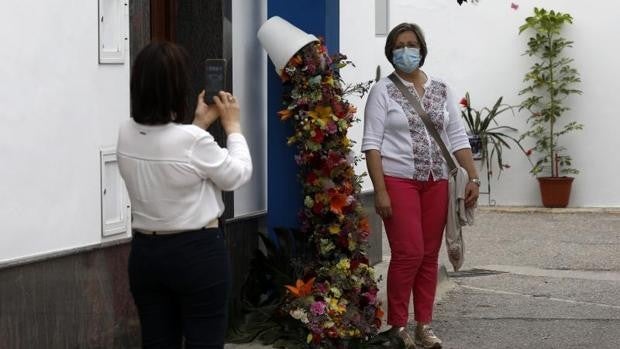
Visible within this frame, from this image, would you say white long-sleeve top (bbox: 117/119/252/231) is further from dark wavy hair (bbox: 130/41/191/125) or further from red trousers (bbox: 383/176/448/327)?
red trousers (bbox: 383/176/448/327)

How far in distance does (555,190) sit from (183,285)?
37.0 ft

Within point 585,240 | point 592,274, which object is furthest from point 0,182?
Answer: point 585,240

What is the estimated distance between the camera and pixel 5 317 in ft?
17.1

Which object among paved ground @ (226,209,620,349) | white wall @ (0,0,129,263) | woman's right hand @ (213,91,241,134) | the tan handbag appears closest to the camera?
woman's right hand @ (213,91,241,134)

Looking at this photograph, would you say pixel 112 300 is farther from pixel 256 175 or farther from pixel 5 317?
pixel 256 175

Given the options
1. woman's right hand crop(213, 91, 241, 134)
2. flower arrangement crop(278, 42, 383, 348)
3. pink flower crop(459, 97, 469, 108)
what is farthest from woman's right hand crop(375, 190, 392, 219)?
pink flower crop(459, 97, 469, 108)

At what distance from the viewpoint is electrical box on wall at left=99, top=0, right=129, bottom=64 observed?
5.99 meters

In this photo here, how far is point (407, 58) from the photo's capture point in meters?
6.97

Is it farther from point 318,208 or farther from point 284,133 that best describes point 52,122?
point 284,133

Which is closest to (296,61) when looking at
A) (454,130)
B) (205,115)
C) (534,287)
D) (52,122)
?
(454,130)

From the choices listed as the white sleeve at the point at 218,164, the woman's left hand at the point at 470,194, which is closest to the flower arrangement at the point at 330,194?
the woman's left hand at the point at 470,194

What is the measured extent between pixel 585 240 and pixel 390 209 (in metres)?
6.03

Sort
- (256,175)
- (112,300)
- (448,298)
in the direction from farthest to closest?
(448,298), (256,175), (112,300)

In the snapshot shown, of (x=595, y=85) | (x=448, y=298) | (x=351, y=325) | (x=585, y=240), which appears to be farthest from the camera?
(x=595, y=85)
